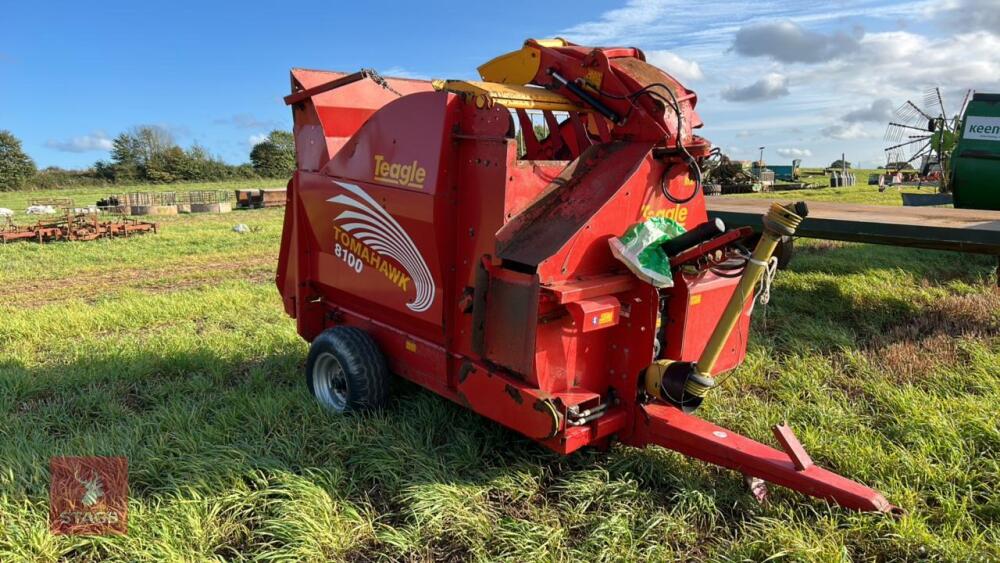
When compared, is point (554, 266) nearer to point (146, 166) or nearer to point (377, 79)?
point (377, 79)

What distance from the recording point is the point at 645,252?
11.1 ft

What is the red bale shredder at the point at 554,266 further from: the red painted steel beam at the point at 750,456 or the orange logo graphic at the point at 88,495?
the orange logo graphic at the point at 88,495

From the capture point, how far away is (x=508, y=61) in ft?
14.5

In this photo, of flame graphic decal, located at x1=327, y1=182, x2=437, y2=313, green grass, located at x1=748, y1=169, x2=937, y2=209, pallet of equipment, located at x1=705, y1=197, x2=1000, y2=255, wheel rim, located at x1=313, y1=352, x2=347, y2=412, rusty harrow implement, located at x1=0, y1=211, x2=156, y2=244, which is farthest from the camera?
green grass, located at x1=748, y1=169, x2=937, y2=209

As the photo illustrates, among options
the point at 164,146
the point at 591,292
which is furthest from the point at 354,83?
the point at 164,146

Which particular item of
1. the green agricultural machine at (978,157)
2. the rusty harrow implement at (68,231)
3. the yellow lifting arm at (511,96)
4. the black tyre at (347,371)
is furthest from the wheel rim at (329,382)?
the rusty harrow implement at (68,231)

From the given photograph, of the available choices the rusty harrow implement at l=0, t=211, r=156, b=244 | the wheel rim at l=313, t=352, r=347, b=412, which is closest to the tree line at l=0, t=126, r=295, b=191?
the rusty harrow implement at l=0, t=211, r=156, b=244

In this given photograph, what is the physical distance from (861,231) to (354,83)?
4620mm

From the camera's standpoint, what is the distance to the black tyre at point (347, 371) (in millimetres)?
4113

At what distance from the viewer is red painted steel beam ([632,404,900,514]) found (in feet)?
9.57

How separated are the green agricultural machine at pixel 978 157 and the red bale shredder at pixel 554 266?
6799 mm

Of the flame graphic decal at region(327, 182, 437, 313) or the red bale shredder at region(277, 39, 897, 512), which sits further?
the flame graphic decal at region(327, 182, 437, 313)

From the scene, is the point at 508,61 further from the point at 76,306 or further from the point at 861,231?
the point at 76,306

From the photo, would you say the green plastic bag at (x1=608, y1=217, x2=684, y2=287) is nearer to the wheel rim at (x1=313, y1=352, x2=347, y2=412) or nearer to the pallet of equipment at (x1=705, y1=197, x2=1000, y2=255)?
the wheel rim at (x1=313, y1=352, x2=347, y2=412)
